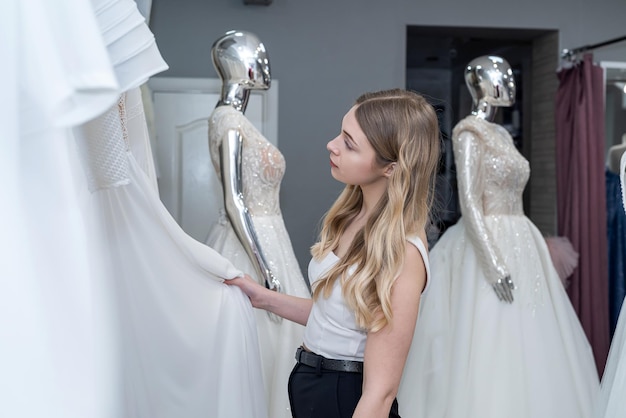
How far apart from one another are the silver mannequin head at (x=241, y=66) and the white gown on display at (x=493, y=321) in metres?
1.00

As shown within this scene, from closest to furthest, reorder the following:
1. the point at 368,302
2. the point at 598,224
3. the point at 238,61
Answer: the point at 368,302 → the point at 238,61 → the point at 598,224

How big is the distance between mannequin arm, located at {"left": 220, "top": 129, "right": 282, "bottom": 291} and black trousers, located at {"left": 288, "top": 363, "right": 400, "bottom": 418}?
1.10 m

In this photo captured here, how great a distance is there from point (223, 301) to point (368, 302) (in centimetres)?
49

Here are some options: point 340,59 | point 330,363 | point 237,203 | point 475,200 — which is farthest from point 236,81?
point 340,59

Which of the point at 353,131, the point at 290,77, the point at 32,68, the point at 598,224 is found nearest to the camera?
the point at 32,68

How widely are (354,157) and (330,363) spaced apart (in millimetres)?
490

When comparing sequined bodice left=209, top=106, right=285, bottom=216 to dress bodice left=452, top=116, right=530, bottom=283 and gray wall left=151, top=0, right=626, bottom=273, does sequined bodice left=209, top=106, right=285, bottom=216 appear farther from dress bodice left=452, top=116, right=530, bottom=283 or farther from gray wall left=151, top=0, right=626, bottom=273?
gray wall left=151, top=0, right=626, bottom=273

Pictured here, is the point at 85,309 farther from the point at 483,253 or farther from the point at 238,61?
the point at 483,253

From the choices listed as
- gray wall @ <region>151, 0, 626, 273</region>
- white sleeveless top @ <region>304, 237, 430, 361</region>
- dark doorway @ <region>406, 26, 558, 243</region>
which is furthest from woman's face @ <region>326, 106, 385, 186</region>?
dark doorway @ <region>406, 26, 558, 243</region>

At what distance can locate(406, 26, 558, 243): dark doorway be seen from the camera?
595 centimetres

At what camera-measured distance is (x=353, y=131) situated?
1950 millimetres

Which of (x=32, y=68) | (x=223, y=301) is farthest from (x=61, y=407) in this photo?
(x=223, y=301)

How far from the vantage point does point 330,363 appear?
192cm

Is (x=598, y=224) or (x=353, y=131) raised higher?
(x=353, y=131)
